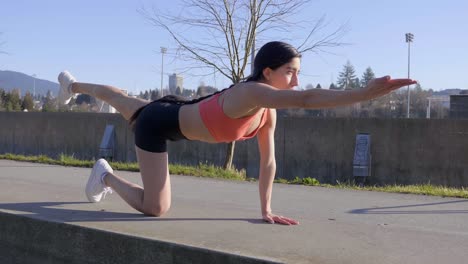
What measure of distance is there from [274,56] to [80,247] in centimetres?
Answer: 182

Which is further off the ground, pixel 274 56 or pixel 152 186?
pixel 274 56

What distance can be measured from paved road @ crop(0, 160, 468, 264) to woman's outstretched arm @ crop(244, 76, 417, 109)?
33.1 inches

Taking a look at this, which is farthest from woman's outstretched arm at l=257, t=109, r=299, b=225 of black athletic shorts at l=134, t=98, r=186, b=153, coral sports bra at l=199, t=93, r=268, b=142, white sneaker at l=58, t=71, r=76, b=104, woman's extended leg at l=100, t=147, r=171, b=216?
white sneaker at l=58, t=71, r=76, b=104

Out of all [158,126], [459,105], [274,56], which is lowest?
[158,126]

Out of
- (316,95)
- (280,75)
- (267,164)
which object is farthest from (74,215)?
(316,95)

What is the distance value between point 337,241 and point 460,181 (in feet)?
36.3

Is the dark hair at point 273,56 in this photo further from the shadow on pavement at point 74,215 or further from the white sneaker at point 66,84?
the white sneaker at point 66,84

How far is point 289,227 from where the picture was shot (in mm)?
4148

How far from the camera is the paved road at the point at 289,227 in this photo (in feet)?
11.2

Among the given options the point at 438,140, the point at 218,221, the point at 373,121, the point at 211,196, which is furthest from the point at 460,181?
the point at 218,221

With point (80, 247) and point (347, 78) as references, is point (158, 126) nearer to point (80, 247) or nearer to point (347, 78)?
point (80, 247)

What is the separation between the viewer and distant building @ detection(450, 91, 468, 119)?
777 inches

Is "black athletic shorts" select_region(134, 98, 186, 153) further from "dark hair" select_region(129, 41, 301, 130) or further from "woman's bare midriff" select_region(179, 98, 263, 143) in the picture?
"dark hair" select_region(129, 41, 301, 130)

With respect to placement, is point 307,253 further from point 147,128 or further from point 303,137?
point 303,137
